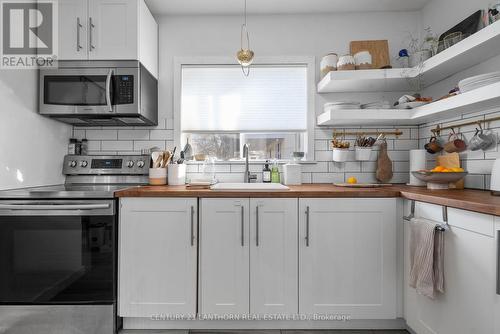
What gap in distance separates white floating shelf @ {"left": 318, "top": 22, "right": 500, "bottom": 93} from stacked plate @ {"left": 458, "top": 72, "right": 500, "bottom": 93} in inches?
7.4

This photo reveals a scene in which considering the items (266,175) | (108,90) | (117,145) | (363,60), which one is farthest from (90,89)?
(363,60)

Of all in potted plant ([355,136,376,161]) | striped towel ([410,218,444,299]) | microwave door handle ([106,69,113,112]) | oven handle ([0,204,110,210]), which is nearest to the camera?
striped towel ([410,218,444,299])

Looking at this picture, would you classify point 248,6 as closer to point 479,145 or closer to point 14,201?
point 479,145

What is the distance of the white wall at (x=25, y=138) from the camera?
193 cm

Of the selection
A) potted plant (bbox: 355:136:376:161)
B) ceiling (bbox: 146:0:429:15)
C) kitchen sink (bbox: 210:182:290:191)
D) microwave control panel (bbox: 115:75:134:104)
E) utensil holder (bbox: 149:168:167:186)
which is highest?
ceiling (bbox: 146:0:429:15)

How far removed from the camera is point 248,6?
2518mm

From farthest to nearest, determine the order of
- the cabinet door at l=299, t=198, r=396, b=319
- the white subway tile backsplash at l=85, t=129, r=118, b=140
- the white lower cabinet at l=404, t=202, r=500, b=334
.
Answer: the white subway tile backsplash at l=85, t=129, r=118, b=140 → the cabinet door at l=299, t=198, r=396, b=319 → the white lower cabinet at l=404, t=202, r=500, b=334

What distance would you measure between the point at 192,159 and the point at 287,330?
1585 millimetres

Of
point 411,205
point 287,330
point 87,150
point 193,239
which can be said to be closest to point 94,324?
point 193,239

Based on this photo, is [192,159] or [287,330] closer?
[287,330]

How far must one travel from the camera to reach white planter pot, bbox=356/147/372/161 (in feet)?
8.15

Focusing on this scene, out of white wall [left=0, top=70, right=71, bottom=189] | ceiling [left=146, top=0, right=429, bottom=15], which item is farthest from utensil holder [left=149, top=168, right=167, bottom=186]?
ceiling [left=146, top=0, right=429, bottom=15]

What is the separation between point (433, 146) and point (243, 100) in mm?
1650

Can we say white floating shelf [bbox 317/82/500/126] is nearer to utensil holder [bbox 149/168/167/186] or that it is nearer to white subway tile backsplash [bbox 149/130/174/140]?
white subway tile backsplash [bbox 149/130/174/140]
